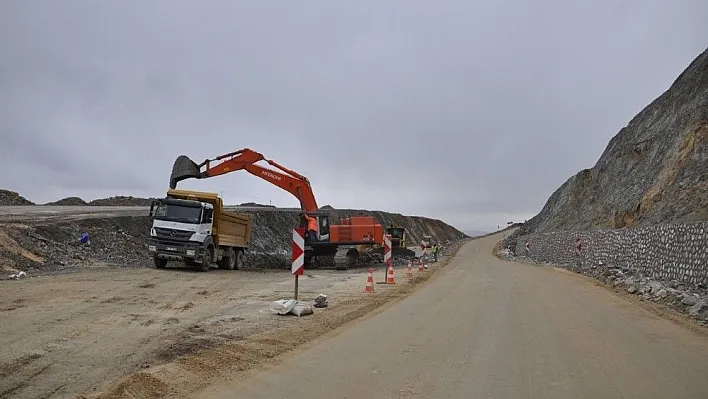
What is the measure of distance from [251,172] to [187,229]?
6.30 metres

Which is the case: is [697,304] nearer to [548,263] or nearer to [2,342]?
[2,342]

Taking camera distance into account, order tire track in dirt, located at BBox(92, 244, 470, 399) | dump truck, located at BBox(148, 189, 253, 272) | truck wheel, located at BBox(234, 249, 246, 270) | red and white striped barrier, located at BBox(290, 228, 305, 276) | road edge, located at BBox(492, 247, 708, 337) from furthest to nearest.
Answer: truck wheel, located at BBox(234, 249, 246, 270) < dump truck, located at BBox(148, 189, 253, 272) < red and white striped barrier, located at BBox(290, 228, 305, 276) < road edge, located at BBox(492, 247, 708, 337) < tire track in dirt, located at BBox(92, 244, 470, 399)

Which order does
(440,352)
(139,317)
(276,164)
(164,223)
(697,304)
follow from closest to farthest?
(440,352) < (139,317) < (697,304) < (164,223) < (276,164)

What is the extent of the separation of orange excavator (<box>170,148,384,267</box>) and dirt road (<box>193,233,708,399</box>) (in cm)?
1748

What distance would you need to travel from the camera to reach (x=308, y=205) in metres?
32.8

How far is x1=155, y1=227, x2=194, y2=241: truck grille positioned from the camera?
25.4 m

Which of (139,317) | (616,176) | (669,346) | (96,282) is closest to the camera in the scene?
(669,346)

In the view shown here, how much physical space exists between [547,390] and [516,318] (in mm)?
5891

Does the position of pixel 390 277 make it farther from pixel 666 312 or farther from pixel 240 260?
pixel 666 312

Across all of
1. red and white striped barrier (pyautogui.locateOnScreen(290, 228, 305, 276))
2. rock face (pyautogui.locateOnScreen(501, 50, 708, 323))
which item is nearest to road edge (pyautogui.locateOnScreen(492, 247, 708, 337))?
rock face (pyautogui.locateOnScreen(501, 50, 708, 323))

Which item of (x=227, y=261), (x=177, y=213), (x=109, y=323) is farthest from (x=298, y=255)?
(x=227, y=261)

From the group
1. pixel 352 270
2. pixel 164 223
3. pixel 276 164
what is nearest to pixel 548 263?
pixel 352 270

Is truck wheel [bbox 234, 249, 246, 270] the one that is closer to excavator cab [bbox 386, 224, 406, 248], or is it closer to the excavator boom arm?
the excavator boom arm

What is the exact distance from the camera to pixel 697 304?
13281mm
